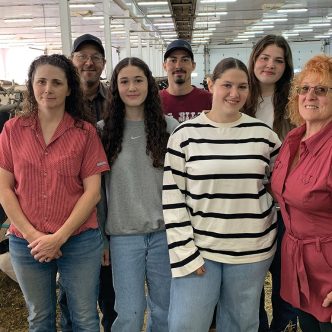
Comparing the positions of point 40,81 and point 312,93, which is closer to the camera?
point 312,93

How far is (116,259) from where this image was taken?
82.8 inches

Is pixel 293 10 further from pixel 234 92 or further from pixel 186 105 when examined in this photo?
pixel 234 92

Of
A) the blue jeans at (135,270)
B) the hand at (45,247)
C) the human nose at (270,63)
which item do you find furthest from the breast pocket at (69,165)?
the human nose at (270,63)

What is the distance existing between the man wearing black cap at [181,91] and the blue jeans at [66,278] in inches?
40.5

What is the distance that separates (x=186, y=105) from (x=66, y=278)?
1315 mm

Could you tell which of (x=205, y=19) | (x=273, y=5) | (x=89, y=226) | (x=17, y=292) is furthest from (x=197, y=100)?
(x=205, y=19)

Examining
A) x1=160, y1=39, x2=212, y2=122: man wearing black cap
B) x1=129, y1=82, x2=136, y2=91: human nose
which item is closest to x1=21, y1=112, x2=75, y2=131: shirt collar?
x1=129, y1=82, x2=136, y2=91: human nose

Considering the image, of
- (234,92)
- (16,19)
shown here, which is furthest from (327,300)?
(16,19)

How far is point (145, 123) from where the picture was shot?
2127 millimetres

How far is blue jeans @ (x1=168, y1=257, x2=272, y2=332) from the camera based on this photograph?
1.91 m

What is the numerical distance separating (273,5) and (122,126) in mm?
11698

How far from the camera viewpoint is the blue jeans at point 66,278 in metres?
1.99

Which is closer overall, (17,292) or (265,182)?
(265,182)

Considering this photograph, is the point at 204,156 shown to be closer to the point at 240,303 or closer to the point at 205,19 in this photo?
the point at 240,303
